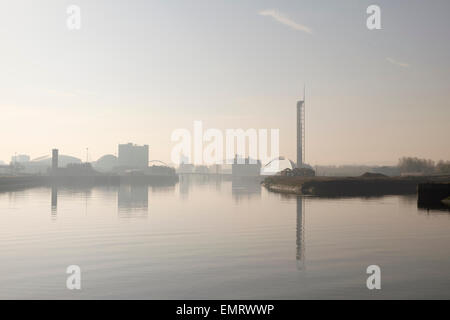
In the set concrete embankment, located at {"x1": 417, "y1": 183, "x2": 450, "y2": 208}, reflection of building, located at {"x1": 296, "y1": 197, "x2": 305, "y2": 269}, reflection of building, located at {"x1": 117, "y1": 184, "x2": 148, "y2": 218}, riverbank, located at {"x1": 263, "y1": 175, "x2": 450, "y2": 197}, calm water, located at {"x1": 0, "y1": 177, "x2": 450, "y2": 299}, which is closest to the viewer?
calm water, located at {"x1": 0, "y1": 177, "x2": 450, "y2": 299}

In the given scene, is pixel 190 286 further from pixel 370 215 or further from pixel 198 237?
pixel 370 215

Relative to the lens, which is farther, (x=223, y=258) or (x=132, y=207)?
(x=132, y=207)

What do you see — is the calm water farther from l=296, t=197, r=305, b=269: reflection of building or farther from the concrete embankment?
the concrete embankment

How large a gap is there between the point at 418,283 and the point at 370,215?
44.6 metres

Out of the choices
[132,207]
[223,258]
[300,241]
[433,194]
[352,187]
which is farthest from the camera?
[352,187]

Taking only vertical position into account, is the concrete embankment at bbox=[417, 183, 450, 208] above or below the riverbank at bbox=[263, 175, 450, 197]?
above

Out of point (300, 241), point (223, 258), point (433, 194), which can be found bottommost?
point (433, 194)

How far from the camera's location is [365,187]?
14375 centimetres

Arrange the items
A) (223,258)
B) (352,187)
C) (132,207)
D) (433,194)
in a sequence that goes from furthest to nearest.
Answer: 1. (352,187)
2. (433,194)
3. (132,207)
4. (223,258)

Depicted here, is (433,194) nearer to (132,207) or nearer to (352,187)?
(352,187)

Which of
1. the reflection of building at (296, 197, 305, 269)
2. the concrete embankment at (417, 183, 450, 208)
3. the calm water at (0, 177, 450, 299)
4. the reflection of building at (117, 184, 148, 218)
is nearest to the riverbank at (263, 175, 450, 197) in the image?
the concrete embankment at (417, 183, 450, 208)

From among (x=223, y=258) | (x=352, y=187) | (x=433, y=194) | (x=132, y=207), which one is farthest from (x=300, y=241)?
(x=352, y=187)

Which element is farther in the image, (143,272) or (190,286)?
(143,272)
